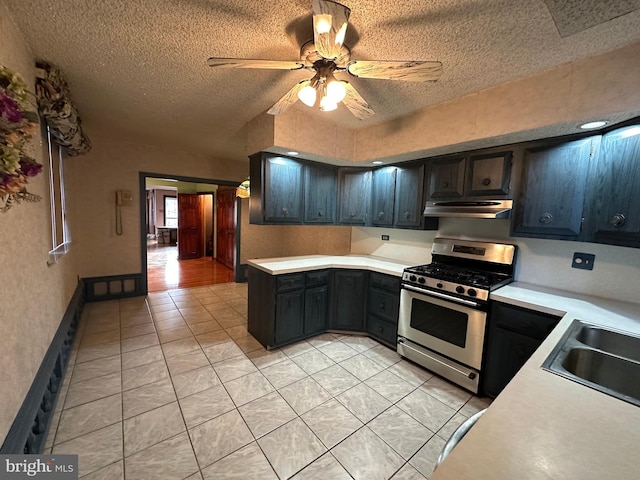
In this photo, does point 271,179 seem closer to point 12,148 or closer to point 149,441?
point 12,148

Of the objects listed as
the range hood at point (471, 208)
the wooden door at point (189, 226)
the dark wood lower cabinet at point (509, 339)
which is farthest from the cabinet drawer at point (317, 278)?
the wooden door at point (189, 226)

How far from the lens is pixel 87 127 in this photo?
3.46 metres

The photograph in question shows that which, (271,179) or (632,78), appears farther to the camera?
(271,179)

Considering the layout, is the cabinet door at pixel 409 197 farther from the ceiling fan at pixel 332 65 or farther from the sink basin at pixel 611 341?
the sink basin at pixel 611 341

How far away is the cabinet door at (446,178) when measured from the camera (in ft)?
8.06

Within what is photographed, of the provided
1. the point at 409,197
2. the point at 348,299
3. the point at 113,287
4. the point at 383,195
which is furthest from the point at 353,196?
the point at 113,287

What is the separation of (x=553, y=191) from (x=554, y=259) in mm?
639

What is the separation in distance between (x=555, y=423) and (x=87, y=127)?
5.07m

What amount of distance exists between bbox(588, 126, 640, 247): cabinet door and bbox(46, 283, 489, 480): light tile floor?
152 cm

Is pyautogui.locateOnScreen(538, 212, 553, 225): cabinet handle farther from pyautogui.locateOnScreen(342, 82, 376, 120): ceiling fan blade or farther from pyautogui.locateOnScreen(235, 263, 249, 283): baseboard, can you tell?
pyautogui.locateOnScreen(235, 263, 249, 283): baseboard

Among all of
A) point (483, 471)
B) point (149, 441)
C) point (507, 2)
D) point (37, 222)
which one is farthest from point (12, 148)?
point (507, 2)

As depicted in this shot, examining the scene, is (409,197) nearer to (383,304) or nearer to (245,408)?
(383,304)

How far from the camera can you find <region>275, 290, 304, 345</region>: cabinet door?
2.67m

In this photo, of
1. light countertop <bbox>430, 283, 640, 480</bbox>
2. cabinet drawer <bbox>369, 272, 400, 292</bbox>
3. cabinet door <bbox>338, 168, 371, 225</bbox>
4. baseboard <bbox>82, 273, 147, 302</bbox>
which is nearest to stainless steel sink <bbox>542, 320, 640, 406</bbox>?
light countertop <bbox>430, 283, 640, 480</bbox>
